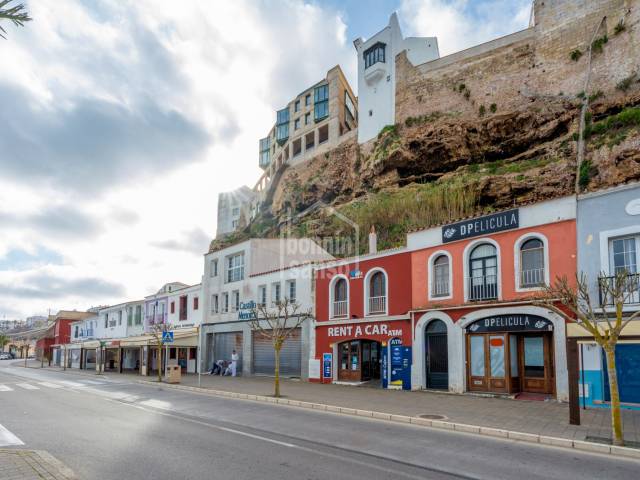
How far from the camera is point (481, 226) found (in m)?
18.9

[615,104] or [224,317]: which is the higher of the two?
[615,104]

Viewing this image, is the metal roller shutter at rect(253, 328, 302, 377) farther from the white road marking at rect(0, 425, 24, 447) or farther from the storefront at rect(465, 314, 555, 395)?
the white road marking at rect(0, 425, 24, 447)

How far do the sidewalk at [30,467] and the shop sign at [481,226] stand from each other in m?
15.7

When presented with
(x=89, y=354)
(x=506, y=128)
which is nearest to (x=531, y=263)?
(x=506, y=128)

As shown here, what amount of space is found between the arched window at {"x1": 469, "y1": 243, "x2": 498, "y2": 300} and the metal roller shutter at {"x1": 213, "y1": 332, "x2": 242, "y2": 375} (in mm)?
17521

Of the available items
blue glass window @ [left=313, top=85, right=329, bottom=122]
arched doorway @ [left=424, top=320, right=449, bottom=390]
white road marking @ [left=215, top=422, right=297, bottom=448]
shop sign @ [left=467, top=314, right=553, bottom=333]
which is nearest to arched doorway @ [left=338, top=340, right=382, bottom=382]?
arched doorway @ [left=424, top=320, right=449, bottom=390]

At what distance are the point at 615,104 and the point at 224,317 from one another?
31.9m

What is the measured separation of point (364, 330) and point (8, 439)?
616 inches

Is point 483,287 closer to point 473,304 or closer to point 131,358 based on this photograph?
point 473,304

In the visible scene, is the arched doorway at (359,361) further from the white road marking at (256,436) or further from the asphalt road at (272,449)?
the white road marking at (256,436)

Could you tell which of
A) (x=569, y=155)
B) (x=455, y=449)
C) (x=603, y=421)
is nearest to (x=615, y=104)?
(x=569, y=155)

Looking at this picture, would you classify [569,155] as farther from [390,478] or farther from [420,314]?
[390,478]

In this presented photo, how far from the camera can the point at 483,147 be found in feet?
142

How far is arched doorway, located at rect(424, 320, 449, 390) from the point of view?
63.8 feet
